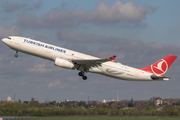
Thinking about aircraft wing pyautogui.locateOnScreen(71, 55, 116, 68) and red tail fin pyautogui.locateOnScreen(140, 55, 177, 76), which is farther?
red tail fin pyautogui.locateOnScreen(140, 55, 177, 76)

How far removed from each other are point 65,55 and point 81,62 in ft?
10.8

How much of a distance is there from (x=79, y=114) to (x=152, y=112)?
3491 centimetres

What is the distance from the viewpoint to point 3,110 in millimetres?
105750

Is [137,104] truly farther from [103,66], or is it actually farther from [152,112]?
[103,66]

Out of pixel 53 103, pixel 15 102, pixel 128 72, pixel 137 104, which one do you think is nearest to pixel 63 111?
pixel 15 102

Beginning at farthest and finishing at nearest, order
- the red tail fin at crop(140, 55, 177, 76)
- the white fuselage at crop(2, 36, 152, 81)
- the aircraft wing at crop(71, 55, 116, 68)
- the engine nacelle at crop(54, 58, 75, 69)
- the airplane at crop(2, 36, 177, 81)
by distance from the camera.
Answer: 1. the red tail fin at crop(140, 55, 177, 76)
2. the white fuselage at crop(2, 36, 152, 81)
3. the airplane at crop(2, 36, 177, 81)
4. the engine nacelle at crop(54, 58, 75, 69)
5. the aircraft wing at crop(71, 55, 116, 68)

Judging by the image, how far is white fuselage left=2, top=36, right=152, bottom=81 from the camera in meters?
46.3

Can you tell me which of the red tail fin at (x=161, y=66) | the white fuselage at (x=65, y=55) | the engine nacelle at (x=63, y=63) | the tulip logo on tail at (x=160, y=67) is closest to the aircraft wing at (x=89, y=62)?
the engine nacelle at (x=63, y=63)

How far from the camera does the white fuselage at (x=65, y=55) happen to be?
1825 inches

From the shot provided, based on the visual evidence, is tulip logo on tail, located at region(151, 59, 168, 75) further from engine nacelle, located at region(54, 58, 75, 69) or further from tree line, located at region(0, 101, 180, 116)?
tree line, located at region(0, 101, 180, 116)

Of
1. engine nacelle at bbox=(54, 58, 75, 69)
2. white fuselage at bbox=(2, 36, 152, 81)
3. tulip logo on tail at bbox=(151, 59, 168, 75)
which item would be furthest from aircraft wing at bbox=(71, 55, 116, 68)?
tulip logo on tail at bbox=(151, 59, 168, 75)

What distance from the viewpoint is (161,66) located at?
52250mm

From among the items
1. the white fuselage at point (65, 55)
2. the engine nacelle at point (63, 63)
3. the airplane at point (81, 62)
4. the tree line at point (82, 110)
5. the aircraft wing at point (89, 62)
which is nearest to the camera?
the aircraft wing at point (89, 62)

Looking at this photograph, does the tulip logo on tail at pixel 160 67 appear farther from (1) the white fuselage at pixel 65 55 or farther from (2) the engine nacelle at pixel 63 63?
(2) the engine nacelle at pixel 63 63
